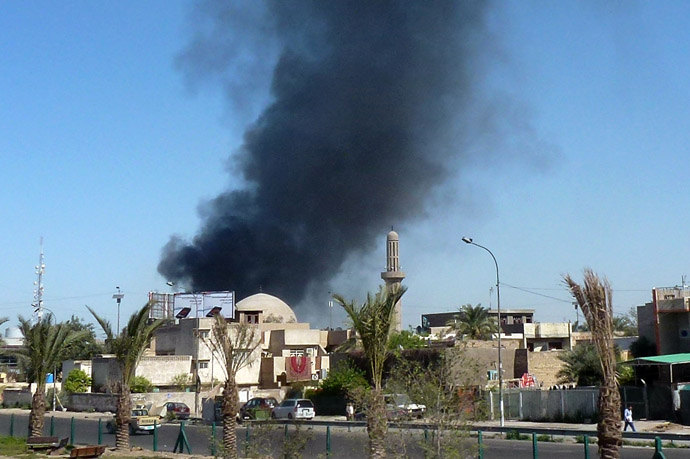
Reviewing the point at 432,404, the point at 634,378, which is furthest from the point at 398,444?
the point at 634,378

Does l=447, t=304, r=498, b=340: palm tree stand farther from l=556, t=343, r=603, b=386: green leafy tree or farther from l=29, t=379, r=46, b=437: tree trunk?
l=29, t=379, r=46, b=437: tree trunk

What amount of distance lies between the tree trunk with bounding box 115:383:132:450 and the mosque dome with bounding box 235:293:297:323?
197 feet

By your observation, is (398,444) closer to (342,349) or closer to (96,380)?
(342,349)

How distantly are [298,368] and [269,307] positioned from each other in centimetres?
2281

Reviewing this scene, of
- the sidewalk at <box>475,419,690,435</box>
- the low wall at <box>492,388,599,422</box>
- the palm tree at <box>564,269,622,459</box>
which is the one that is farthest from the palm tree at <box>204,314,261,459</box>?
the low wall at <box>492,388,599,422</box>

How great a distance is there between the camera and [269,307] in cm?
9138

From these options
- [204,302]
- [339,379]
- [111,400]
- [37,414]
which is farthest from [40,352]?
[204,302]

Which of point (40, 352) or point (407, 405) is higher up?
point (40, 352)

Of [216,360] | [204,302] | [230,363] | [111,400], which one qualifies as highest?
[204,302]

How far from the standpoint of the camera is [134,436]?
37812 mm

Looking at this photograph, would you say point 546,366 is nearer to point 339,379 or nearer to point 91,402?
point 339,379

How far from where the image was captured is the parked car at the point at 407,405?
47.7 ft

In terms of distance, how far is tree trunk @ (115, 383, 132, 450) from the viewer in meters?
27.9

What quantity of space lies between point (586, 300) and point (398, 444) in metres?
4.79
